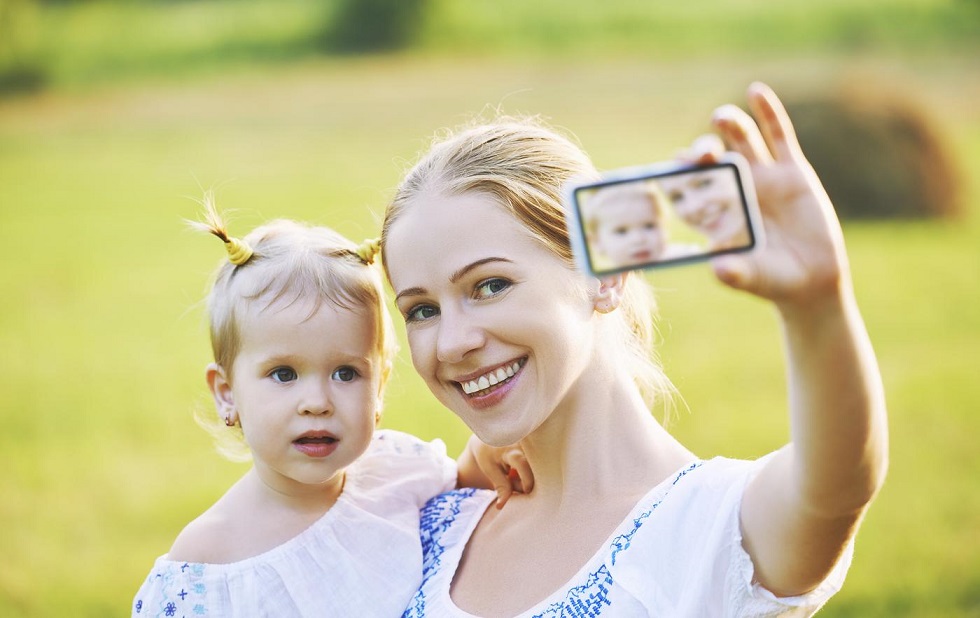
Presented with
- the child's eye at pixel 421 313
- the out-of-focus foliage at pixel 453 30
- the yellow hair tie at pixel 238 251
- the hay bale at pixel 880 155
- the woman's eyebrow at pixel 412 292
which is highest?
the out-of-focus foliage at pixel 453 30

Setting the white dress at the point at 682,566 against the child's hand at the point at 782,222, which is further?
the white dress at the point at 682,566

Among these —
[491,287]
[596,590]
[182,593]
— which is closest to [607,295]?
[491,287]

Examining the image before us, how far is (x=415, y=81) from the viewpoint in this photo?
15336mm

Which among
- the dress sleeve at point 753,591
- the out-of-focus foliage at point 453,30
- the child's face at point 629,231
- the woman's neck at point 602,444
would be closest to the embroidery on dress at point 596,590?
the woman's neck at point 602,444

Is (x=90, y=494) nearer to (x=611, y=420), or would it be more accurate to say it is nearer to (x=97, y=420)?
(x=97, y=420)

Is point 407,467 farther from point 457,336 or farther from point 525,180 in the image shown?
point 525,180

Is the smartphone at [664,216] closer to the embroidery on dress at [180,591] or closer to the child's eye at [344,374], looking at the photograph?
the child's eye at [344,374]

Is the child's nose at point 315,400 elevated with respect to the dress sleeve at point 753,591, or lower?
elevated

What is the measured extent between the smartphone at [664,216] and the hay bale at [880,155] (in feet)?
33.8

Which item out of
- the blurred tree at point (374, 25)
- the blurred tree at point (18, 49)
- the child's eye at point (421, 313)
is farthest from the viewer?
the blurred tree at point (374, 25)

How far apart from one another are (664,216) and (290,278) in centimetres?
116

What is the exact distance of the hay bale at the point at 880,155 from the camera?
1109cm

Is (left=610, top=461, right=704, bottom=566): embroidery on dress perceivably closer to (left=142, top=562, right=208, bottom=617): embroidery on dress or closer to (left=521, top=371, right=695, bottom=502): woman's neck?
(left=521, top=371, right=695, bottom=502): woman's neck

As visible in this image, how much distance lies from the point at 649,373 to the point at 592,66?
1357 cm
